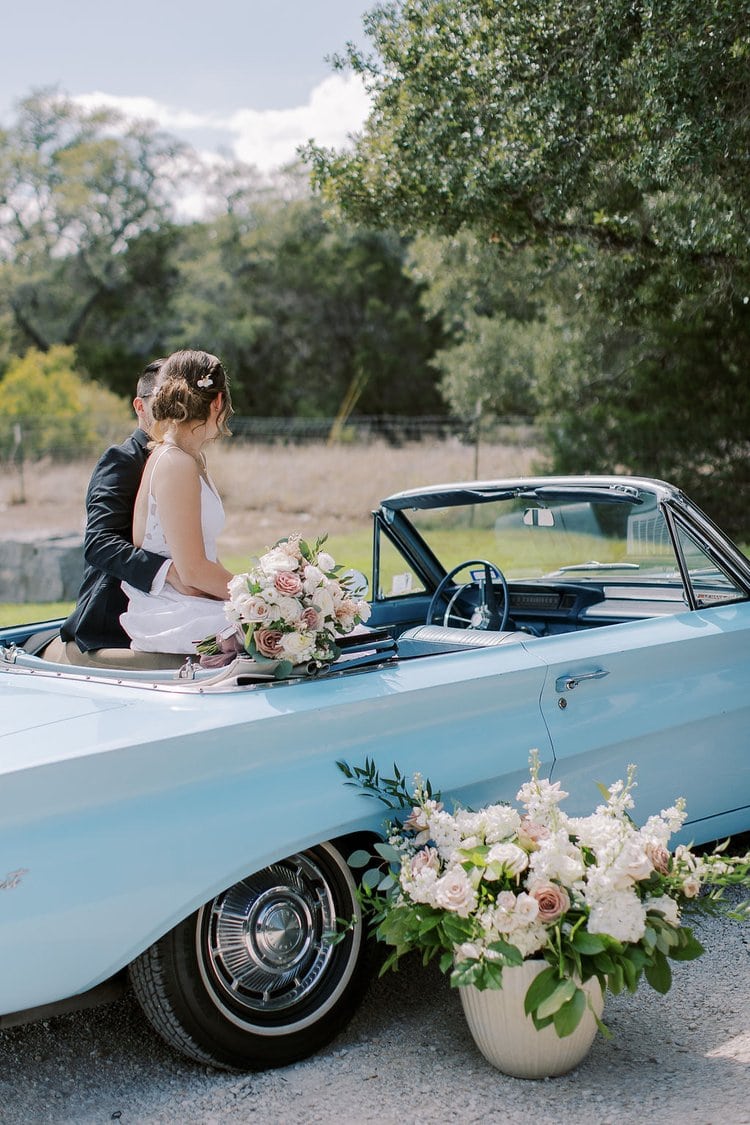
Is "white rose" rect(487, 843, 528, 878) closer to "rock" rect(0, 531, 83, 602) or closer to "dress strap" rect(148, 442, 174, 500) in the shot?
"dress strap" rect(148, 442, 174, 500)

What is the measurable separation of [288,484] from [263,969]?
62.8ft

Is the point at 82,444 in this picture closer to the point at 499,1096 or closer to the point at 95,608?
the point at 95,608

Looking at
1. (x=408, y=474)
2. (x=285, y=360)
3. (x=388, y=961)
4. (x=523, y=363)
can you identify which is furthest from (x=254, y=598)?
(x=285, y=360)

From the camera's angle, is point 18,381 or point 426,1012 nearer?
point 426,1012

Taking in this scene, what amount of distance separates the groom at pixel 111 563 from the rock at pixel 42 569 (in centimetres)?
953

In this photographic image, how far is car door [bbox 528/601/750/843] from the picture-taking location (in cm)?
366

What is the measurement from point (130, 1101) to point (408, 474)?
19700 mm

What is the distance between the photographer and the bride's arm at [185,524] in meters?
3.77

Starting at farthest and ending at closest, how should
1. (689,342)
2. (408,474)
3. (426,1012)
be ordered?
(408,474), (689,342), (426,1012)

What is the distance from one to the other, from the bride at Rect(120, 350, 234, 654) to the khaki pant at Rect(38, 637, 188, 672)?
0.03 meters

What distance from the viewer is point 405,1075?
3139 millimetres

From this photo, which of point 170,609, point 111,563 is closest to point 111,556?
point 111,563

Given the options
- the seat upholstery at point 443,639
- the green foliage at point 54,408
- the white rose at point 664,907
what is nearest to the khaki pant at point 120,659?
the seat upholstery at point 443,639

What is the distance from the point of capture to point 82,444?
74.8 ft
